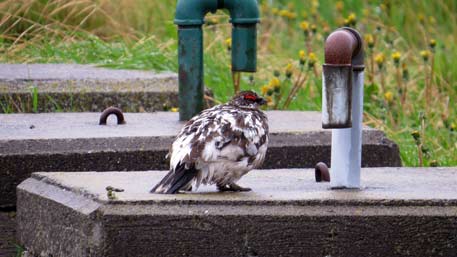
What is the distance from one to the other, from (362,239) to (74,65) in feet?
12.2

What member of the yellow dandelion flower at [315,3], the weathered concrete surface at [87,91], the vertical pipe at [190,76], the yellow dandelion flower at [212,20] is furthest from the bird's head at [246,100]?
the yellow dandelion flower at [315,3]

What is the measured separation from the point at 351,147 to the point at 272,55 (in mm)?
4877

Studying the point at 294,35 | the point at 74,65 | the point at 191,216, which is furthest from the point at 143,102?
the point at 294,35

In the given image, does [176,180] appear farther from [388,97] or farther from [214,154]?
[388,97]

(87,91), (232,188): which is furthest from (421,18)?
(232,188)

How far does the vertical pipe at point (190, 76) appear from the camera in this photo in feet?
17.4

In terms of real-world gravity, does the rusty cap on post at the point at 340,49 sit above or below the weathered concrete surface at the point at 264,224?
above

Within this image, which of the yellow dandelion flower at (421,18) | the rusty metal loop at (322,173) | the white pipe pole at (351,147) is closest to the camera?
the white pipe pole at (351,147)

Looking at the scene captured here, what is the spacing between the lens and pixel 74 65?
724cm

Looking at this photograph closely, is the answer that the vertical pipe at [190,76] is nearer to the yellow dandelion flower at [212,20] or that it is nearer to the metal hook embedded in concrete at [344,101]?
the metal hook embedded in concrete at [344,101]

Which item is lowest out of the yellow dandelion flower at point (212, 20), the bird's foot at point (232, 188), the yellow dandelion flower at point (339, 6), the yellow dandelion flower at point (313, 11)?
the bird's foot at point (232, 188)

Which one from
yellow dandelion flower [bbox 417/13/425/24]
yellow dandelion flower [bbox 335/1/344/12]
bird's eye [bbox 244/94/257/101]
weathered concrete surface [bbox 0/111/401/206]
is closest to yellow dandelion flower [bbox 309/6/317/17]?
yellow dandelion flower [bbox 335/1/344/12]

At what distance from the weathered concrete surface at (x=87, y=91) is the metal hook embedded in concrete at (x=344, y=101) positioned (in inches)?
87.1

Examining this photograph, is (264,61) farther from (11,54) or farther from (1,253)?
(1,253)
